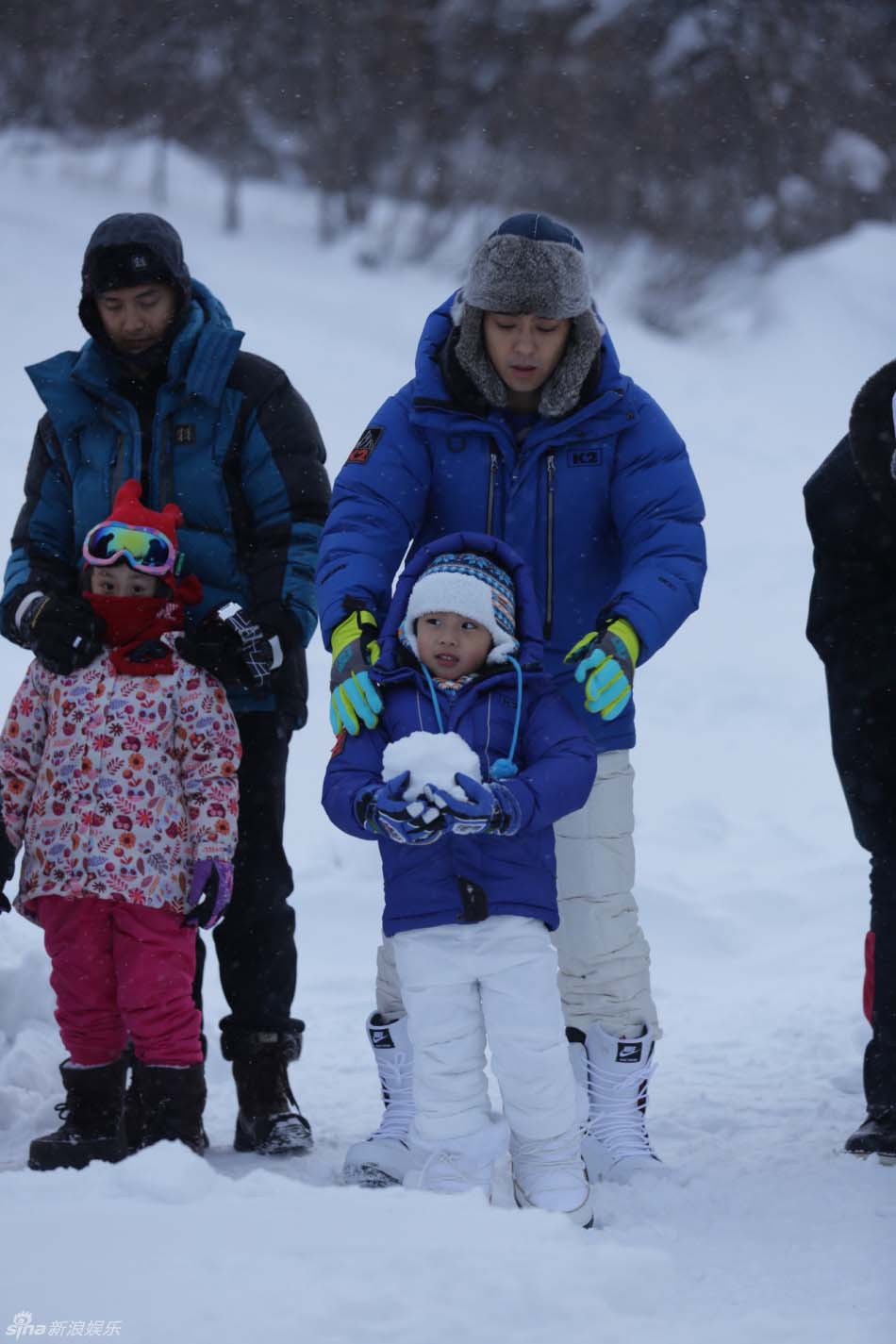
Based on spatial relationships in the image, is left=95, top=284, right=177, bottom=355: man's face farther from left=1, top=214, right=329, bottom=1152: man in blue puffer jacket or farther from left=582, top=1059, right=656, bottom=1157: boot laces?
left=582, top=1059, right=656, bottom=1157: boot laces

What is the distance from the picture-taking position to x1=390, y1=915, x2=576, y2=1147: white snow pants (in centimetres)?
323

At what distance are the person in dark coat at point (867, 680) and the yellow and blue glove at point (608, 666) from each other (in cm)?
70

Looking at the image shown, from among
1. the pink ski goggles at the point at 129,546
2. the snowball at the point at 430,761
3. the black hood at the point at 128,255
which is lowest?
the snowball at the point at 430,761

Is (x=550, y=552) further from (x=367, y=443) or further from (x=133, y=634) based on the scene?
(x=133, y=634)

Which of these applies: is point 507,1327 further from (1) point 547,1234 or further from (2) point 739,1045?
(2) point 739,1045

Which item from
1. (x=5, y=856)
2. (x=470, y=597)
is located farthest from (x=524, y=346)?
(x=5, y=856)

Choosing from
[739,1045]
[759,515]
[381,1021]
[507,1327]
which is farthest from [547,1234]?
[759,515]

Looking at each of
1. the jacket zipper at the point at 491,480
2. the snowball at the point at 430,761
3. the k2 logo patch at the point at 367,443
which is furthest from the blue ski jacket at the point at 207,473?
the snowball at the point at 430,761

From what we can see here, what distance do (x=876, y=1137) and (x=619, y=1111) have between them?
0.58m

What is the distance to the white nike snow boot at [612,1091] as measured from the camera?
3.66 meters

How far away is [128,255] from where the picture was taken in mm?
3754

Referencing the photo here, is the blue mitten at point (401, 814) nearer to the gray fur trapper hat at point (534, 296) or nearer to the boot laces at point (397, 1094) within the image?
the boot laces at point (397, 1094)

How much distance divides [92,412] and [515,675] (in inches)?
47.7

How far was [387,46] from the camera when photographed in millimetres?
18859
